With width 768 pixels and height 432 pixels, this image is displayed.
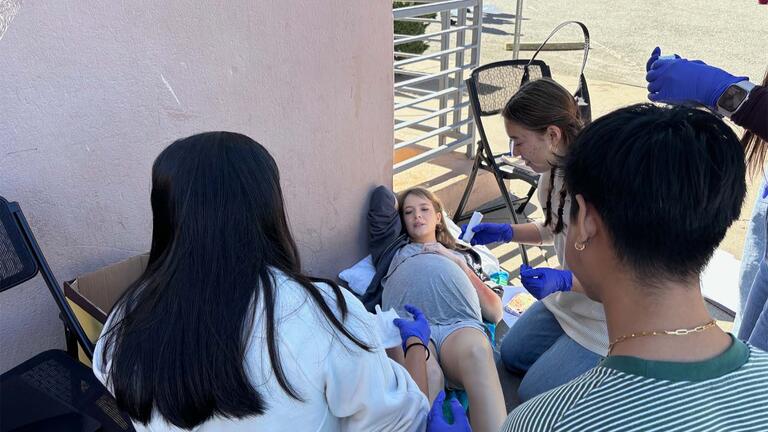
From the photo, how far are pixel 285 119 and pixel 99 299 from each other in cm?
111

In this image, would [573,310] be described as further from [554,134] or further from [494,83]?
[494,83]

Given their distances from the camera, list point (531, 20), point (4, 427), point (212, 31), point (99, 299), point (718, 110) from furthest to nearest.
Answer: point (531, 20), point (212, 31), point (99, 299), point (718, 110), point (4, 427)

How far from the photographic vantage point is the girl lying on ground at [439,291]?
2309mm

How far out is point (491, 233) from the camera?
10.3 feet

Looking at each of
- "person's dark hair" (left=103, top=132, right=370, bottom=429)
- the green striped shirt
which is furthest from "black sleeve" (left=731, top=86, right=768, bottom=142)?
"person's dark hair" (left=103, top=132, right=370, bottom=429)

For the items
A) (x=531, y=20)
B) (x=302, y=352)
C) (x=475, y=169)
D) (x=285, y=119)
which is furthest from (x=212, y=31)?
(x=531, y=20)

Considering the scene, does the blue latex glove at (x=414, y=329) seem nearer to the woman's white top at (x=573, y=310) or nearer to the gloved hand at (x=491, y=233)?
the woman's white top at (x=573, y=310)

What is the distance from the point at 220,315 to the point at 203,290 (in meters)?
Answer: 0.06

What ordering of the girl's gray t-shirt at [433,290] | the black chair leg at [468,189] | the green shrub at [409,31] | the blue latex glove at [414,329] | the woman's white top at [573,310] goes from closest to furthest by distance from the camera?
the blue latex glove at [414,329] → the woman's white top at [573,310] → the girl's gray t-shirt at [433,290] → the black chair leg at [468,189] → the green shrub at [409,31]

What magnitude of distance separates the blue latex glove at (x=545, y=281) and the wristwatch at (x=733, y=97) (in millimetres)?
904

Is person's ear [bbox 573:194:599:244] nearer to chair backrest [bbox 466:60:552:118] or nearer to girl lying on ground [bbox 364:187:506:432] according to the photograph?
girl lying on ground [bbox 364:187:506:432]

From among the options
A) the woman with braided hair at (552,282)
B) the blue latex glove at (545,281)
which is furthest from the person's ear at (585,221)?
the blue latex glove at (545,281)

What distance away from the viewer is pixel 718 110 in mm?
1974

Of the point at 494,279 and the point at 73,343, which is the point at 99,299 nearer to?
the point at 73,343
